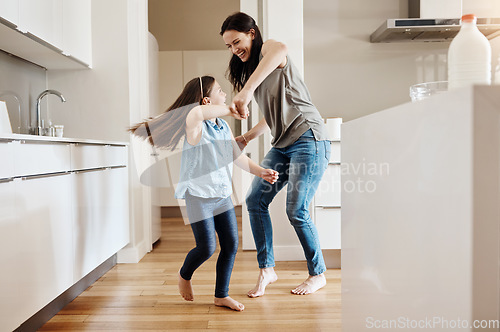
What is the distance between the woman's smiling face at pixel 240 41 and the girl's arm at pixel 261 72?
79 millimetres

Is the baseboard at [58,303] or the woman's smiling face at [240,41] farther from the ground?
the woman's smiling face at [240,41]

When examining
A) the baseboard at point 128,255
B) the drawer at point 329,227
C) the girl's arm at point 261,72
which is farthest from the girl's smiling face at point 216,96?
the baseboard at point 128,255

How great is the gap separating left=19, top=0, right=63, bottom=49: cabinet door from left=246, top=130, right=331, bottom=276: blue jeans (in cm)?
126

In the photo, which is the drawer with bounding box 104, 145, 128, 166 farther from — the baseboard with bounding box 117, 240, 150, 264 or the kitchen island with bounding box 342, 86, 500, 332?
the kitchen island with bounding box 342, 86, 500, 332

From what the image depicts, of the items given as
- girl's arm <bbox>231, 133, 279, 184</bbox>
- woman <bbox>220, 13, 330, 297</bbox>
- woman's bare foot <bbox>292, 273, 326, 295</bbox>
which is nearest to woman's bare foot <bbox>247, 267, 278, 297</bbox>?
woman <bbox>220, 13, 330, 297</bbox>

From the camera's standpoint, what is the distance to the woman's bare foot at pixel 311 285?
2.03 m

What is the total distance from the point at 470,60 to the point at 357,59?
9.04ft

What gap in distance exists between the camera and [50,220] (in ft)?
5.51

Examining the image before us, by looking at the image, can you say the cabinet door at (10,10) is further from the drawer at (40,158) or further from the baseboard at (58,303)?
the baseboard at (58,303)

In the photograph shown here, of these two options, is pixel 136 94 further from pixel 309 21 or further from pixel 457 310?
pixel 457 310

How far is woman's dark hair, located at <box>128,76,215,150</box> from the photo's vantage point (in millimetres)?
1817

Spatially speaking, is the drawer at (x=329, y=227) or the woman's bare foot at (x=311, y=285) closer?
the woman's bare foot at (x=311, y=285)

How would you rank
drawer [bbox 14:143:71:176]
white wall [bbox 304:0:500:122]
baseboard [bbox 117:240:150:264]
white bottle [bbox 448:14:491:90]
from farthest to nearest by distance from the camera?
white wall [bbox 304:0:500:122]
baseboard [bbox 117:240:150:264]
drawer [bbox 14:143:71:176]
white bottle [bbox 448:14:491:90]

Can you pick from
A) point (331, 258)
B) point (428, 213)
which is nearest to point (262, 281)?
point (331, 258)
